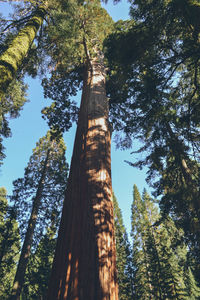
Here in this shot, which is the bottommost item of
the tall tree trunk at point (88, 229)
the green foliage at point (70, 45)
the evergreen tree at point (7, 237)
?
the tall tree trunk at point (88, 229)

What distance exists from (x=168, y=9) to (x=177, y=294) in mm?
23599

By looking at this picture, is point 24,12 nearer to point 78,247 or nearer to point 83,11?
point 83,11

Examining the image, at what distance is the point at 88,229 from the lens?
5.56 ft

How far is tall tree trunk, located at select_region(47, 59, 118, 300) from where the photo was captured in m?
1.39

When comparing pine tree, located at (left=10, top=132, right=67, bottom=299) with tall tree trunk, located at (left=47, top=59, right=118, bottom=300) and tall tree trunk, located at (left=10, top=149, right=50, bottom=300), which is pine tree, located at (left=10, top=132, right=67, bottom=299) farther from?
tall tree trunk, located at (left=47, top=59, right=118, bottom=300)

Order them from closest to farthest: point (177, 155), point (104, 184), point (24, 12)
→ point (104, 184)
point (24, 12)
point (177, 155)

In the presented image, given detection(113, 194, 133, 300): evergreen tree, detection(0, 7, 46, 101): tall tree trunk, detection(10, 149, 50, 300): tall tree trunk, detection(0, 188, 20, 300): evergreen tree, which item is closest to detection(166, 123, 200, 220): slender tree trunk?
detection(0, 7, 46, 101): tall tree trunk

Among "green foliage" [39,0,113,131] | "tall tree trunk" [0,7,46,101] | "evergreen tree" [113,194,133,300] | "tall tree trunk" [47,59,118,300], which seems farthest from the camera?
"evergreen tree" [113,194,133,300]

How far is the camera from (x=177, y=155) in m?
7.12

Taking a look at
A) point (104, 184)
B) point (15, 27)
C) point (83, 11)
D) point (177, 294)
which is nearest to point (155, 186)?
point (104, 184)

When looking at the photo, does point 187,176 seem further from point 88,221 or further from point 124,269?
point 124,269

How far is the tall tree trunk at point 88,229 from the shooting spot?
139 centimetres

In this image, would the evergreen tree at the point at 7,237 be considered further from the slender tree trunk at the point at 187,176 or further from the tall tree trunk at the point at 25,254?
the slender tree trunk at the point at 187,176

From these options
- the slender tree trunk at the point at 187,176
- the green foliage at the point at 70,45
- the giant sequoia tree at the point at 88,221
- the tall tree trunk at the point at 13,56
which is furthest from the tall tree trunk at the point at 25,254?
the giant sequoia tree at the point at 88,221
